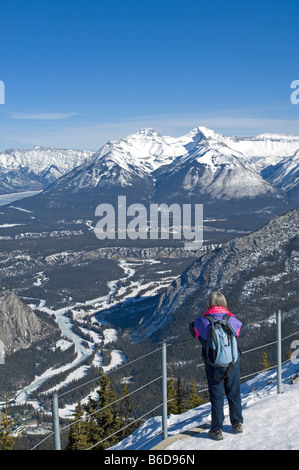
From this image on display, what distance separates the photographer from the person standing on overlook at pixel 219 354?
14.9m

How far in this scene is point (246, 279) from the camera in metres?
134

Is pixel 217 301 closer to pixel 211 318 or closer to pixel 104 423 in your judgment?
pixel 211 318

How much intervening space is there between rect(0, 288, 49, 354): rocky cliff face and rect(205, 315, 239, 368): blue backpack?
139630mm

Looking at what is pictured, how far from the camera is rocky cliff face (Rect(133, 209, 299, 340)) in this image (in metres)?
127

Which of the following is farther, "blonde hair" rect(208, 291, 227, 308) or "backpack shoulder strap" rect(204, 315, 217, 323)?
"blonde hair" rect(208, 291, 227, 308)

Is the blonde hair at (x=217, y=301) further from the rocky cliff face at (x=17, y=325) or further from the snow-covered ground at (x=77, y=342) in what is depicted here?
the rocky cliff face at (x=17, y=325)

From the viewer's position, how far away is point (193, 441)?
1580cm

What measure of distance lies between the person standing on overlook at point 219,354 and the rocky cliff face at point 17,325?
138789mm

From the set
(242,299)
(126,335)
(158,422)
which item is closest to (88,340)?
(126,335)

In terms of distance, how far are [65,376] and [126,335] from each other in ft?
90.3

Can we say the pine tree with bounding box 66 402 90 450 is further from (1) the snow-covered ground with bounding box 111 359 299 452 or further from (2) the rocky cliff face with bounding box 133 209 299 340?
(2) the rocky cliff face with bounding box 133 209 299 340

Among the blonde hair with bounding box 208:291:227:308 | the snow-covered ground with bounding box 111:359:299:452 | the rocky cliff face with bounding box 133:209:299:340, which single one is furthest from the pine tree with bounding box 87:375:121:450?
the rocky cliff face with bounding box 133:209:299:340

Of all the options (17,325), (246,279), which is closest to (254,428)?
(246,279)

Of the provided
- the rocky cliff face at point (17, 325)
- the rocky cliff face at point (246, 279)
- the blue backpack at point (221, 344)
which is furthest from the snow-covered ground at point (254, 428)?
the rocky cliff face at point (17, 325)
